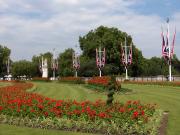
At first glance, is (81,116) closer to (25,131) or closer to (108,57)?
(25,131)

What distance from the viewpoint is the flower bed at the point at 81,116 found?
13.8 metres

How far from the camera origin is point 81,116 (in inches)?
601

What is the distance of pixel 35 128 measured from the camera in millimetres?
14914

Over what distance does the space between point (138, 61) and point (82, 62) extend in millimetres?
15611

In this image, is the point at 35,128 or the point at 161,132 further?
the point at 35,128

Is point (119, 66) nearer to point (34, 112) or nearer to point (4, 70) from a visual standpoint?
point (4, 70)

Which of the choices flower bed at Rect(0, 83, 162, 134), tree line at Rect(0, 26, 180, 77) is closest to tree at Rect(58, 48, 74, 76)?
tree line at Rect(0, 26, 180, 77)

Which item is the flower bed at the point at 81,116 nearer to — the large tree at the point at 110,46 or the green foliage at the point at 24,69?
the large tree at the point at 110,46

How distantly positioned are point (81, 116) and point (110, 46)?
81207mm

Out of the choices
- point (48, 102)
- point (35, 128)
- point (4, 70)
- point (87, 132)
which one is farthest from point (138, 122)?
point (4, 70)

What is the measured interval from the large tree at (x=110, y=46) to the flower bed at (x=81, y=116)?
72194 millimetres

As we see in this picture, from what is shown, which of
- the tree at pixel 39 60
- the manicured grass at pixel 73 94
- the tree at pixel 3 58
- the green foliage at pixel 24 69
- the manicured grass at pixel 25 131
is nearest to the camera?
the manicured grass at pixel 25 131

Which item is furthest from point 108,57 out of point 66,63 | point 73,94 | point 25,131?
point 25,131

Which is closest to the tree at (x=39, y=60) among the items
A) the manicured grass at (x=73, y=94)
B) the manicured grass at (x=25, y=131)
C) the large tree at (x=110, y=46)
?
the large tree at (x=110, y=46)
